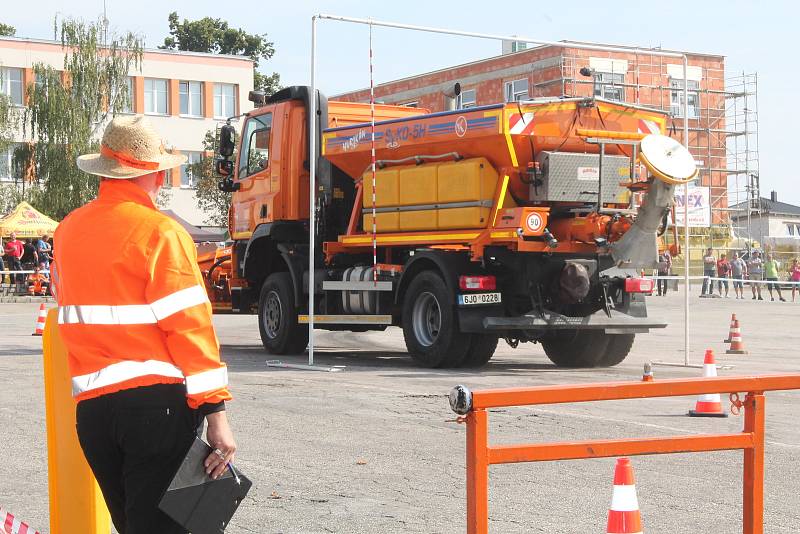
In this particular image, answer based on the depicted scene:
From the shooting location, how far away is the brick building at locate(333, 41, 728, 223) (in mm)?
46594

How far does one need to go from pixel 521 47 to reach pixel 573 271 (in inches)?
1503

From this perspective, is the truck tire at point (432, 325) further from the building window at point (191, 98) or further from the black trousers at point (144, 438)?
the building window at point (191, 98)

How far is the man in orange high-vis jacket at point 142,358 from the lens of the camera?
13.4 ft

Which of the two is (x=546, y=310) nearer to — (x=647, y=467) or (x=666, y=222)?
(x=666, y=222)

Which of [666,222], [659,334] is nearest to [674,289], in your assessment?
[659,334]

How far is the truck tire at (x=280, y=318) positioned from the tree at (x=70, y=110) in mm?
37201

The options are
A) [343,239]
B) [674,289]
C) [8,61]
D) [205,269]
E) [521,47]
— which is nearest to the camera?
[343,239]

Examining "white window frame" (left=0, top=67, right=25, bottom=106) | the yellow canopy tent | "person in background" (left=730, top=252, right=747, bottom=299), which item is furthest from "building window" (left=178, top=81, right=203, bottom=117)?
"person in background" (left=730, top=252, right=747, bottom=299)

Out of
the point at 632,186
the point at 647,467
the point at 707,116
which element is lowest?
the point at 647,467

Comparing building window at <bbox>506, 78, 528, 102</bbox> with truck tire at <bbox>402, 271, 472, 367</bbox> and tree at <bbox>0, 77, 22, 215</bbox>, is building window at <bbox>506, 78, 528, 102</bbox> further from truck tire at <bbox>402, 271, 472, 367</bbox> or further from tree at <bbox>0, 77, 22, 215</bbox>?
truck tire at <bbox>402, 271, 472, 367</bbox>

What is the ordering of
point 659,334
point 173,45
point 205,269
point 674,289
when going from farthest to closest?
1. point 173,45
2. point 674,289
3. point 659,334
4. point 205,269

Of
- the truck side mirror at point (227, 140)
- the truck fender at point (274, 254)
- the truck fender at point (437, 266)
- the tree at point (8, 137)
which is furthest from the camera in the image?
the tree at point (8, 137)

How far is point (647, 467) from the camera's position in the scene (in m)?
8.34

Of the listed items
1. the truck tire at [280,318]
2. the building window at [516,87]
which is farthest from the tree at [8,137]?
the truck tire at [280,318]
